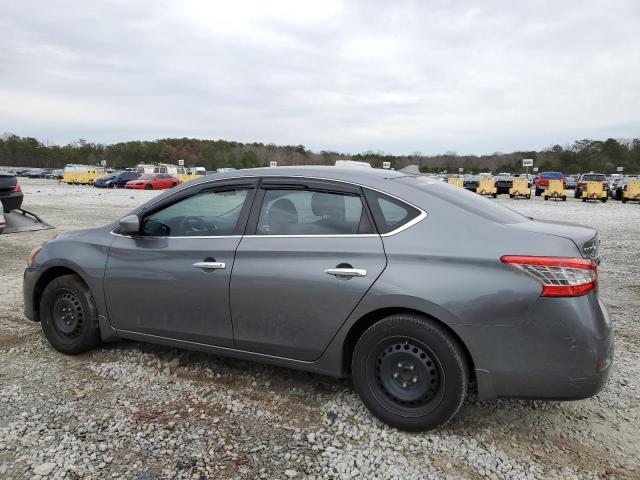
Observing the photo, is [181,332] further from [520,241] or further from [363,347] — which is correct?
[520,241]

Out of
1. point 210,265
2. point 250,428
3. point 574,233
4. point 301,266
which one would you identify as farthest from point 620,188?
point 250,428

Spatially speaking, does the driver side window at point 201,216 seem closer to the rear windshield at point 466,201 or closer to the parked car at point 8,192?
the rear windshield at point 466,201

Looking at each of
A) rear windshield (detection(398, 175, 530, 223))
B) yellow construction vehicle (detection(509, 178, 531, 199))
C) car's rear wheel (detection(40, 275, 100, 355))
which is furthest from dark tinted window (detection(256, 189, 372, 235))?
yellow construction vehicle (detection(509, 178, 531, 199))

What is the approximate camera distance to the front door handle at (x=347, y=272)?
310cm

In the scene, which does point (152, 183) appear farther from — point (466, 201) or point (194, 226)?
point (466, 201)

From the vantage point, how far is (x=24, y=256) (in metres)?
8.83

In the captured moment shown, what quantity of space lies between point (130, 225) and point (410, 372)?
2355mm

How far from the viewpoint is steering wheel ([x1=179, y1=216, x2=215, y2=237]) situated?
3.79 meters

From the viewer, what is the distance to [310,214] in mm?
3475

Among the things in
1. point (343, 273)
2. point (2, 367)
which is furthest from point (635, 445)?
point (2, 367)

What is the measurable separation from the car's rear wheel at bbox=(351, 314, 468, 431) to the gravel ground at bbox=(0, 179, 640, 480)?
0.49 ft

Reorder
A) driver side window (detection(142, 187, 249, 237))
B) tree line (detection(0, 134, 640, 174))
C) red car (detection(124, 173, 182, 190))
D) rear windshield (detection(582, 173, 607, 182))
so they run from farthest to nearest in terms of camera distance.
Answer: tree line (detection(0, 134, 640, 174))
red car (detection(124, 173, 182, 190))
rear windshield (detection(582, 173, 607, 182))
driver side window (detection(142, 187, 249, 237))

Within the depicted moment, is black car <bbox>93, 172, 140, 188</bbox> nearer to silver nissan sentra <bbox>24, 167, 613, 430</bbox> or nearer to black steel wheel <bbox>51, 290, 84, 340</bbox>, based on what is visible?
black steel wheel <bbox>51, 290, 84, 340</bbox>

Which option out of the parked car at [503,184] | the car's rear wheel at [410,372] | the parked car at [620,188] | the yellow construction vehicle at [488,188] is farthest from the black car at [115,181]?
the car's rear wheel at [410,372]
